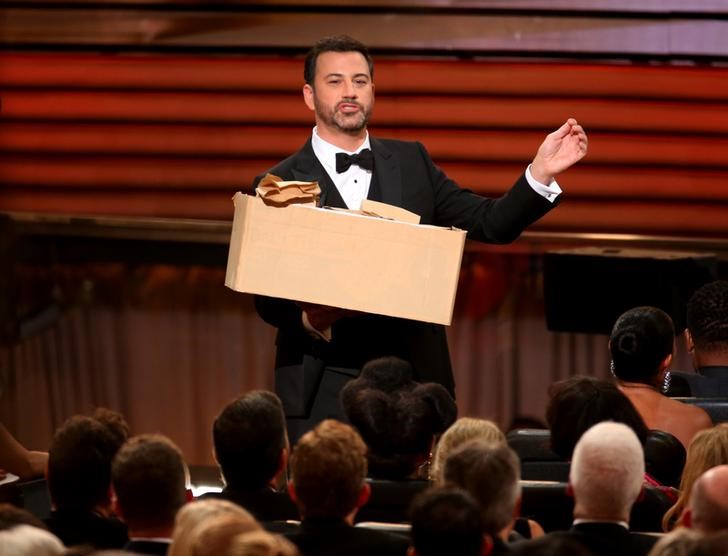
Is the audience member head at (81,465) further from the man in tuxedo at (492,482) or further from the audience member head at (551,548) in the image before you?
→ the audience member head at (551,548)

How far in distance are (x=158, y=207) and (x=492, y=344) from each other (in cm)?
175

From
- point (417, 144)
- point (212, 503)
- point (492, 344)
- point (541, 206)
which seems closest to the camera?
point (212, 503)

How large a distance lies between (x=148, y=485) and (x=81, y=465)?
30cm

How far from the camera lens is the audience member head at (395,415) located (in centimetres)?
326

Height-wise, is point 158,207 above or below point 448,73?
below

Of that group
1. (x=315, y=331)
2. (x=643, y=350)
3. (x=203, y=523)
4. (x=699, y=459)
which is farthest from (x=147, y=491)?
(x=643, y=350)

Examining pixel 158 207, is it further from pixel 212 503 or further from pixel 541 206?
pixel 212 503

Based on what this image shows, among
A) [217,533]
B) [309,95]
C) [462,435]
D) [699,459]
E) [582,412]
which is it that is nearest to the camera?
[217,533]

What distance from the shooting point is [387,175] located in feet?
12.3

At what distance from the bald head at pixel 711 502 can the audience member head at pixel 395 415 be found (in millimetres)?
787

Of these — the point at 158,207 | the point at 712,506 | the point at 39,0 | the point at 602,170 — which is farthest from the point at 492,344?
the point at 712,506

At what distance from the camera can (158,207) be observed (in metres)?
6.89

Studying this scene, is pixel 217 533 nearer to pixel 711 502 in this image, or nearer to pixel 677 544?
pixel 677 544

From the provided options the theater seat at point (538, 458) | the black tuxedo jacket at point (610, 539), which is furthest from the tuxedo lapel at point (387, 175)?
the black tuxedo jacket at point (610, 539)
